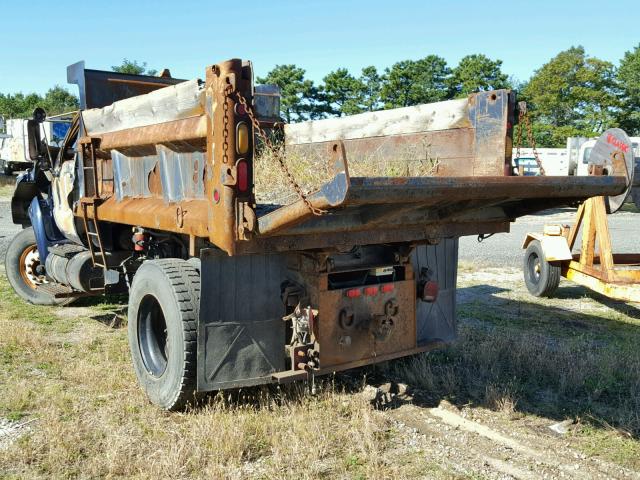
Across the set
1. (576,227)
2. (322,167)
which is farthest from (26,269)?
(576,227)

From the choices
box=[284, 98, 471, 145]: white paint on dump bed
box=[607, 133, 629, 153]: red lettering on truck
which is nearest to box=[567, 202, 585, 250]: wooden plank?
box=[607, 133, 629, 153]: red lettering on truck

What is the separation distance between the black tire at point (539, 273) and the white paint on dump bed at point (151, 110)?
18.4ft

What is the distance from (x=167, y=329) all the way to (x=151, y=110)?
146 centimetres

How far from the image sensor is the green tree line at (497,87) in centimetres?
3634

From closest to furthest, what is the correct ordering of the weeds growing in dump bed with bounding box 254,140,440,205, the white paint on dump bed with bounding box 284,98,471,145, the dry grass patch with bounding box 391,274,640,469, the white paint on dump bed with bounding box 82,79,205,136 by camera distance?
the white paint on dump bed with bounding box 82,79,205,136 → the weeds growing in dump bed with bounding box 254,140,440,205 → the dry grass patch with bounding box 391,274,640,469 → the white paint on dump bed with bounding box 284,98,471,145

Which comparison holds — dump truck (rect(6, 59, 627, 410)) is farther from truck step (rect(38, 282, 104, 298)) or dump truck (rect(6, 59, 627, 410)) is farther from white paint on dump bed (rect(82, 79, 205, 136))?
truck step (rect(38, 282, 104, 298))

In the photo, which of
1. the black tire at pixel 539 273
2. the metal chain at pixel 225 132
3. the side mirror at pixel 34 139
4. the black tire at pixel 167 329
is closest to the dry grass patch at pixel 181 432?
the black tire at pixel 167 329

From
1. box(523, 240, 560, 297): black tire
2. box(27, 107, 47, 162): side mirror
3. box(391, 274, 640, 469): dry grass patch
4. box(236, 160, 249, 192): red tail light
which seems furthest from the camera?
box(523, 240, 560, 297): black tire

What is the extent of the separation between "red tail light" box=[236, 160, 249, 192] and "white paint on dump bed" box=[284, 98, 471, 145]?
5.72ft

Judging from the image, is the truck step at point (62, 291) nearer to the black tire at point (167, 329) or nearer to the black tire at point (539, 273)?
the black tire at point (167, 329)

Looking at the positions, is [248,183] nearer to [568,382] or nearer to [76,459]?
[76,459]

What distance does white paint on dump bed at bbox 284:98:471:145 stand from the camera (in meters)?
4.32

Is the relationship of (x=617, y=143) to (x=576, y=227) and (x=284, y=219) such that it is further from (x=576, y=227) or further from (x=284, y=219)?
(x=284, y=219)

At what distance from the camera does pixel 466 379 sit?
4781 millimetres
